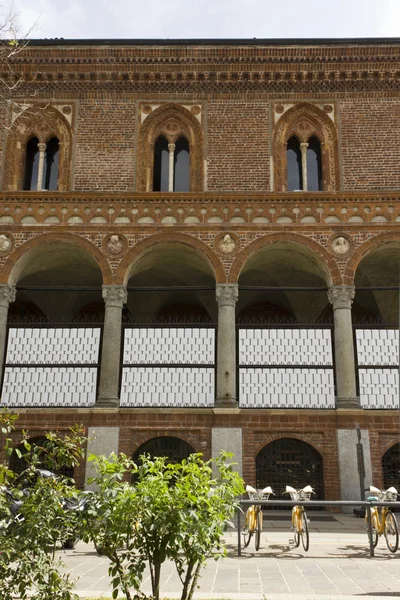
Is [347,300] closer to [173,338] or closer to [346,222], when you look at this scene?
[346,222]

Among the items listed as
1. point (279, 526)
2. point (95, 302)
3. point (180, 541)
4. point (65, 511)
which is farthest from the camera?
point (95, 302)

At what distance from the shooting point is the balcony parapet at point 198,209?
16922 mm

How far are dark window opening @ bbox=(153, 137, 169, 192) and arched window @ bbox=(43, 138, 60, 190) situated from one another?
311 centimetres

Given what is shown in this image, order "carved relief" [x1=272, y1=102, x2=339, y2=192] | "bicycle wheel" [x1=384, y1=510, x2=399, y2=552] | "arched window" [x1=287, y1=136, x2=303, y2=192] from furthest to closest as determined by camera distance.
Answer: "arched window" [x1=287, y1=136, x2=303, y2=192] → "carved relief" [x1=272, y1=102, x2=339, y2=192] → "bicycle wheel" [x1=384, y1=510, x2=399, y2=552]

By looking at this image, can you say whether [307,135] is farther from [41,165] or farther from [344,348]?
[41,165]

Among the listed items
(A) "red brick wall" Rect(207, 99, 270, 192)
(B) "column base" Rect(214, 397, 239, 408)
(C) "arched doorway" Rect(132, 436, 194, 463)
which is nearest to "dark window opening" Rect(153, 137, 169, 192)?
(A) "red brick wall" Rect(207, 99, 270, 192)

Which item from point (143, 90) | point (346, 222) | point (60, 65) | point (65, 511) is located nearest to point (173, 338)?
point (346, 222)

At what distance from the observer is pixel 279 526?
13008mm

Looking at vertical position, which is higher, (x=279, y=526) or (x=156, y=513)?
(x=156, y=513)

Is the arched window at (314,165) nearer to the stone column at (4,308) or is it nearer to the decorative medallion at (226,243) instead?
the decorative medallion at (226,243)

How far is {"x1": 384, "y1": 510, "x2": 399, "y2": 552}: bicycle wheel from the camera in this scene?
944 cm

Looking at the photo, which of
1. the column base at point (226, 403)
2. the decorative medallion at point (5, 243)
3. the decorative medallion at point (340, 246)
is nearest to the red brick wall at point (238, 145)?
the decorative medallion at point (340, 246)

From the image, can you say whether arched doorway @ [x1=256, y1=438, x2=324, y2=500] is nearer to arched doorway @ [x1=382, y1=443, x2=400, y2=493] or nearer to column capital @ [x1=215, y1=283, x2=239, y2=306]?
arched doorway @ [x1=382, y1=443, x2=400, y2=493]

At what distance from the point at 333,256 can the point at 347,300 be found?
1.31m
